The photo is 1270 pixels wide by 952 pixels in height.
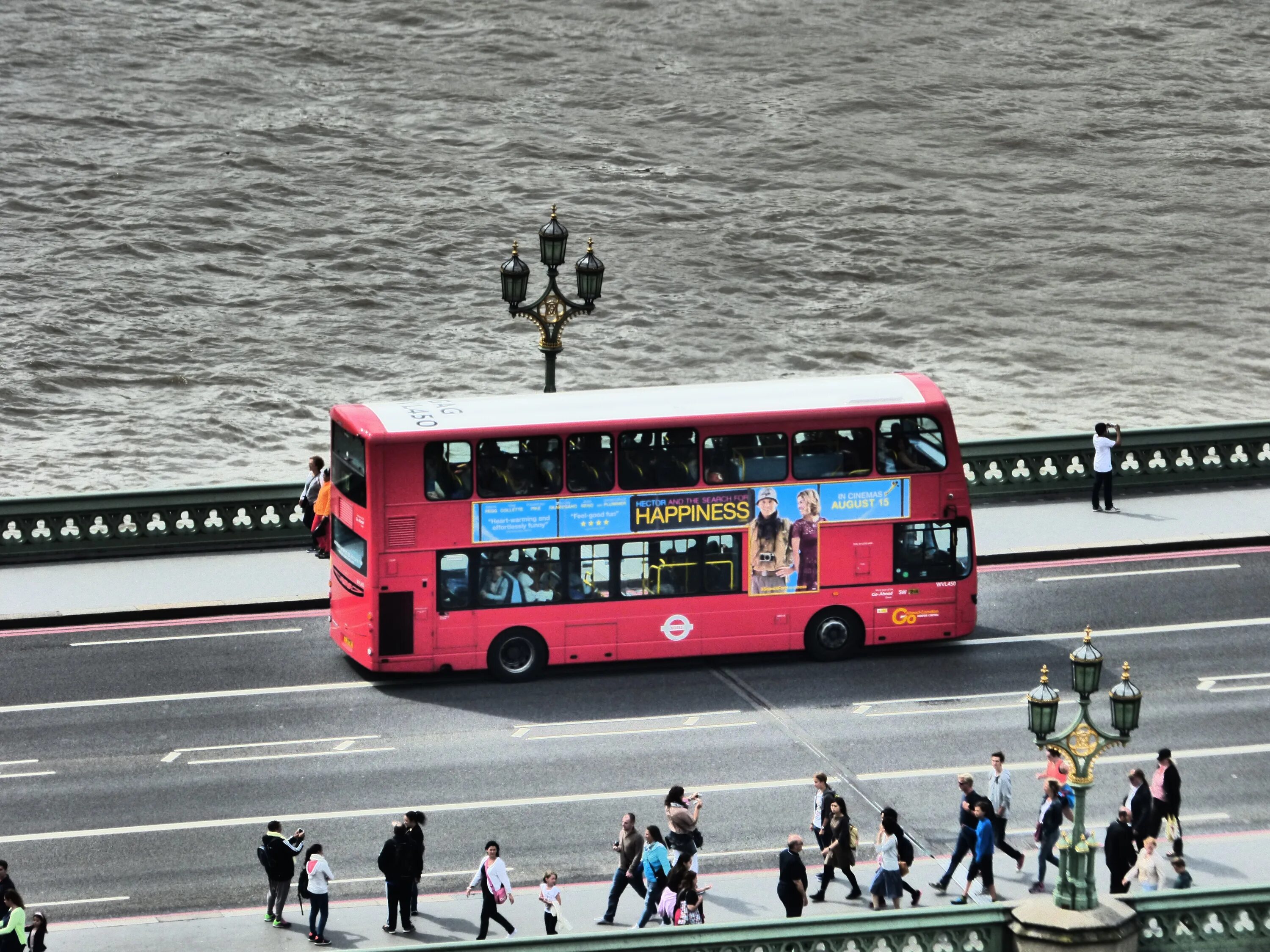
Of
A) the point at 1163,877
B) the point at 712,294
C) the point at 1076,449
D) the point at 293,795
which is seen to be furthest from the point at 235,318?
the point at 1163,877

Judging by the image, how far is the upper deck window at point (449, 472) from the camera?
94.3ft

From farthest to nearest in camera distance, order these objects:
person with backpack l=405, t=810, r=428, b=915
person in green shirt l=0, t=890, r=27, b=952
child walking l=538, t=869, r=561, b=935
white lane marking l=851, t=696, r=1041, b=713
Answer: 1. white lane marking l=851, t=696, r=1041, b=713
2. person with backpack l=405, t=810, r=428, b=915
3. child walking l=538, t=869, r=561, b=935
4. person in green shirt l=0, t=890, r=27, b=952

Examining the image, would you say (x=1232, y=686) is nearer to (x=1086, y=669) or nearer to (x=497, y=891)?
(x=1086, y=669)

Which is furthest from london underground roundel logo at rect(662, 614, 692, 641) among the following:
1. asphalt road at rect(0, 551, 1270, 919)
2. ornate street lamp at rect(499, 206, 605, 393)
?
ornate street lamp at rect(499, 206, 605, 393)

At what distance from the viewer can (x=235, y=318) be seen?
214 feet

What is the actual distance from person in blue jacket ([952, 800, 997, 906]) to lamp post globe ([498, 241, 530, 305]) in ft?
41.2

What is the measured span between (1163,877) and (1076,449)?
1497 centimetres

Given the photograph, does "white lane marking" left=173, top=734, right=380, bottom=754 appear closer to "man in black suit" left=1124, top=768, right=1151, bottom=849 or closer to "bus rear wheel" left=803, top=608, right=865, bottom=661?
"bus rear wheel" left=803, top=608, right=865, bottom=661

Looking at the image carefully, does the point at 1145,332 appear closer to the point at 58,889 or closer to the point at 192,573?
the point at 192,573

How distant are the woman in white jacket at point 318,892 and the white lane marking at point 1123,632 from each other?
12152 mm

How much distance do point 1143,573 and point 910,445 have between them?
6.61 meters

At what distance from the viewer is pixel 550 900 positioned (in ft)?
72.2

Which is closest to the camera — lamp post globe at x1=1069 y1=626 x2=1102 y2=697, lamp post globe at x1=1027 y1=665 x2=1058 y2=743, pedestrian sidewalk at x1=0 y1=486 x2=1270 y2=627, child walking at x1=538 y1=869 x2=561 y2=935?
lamp post globe at x1=1027 y1=665 x2=1058 y2=743

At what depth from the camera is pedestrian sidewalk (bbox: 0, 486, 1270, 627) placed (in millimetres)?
32844
